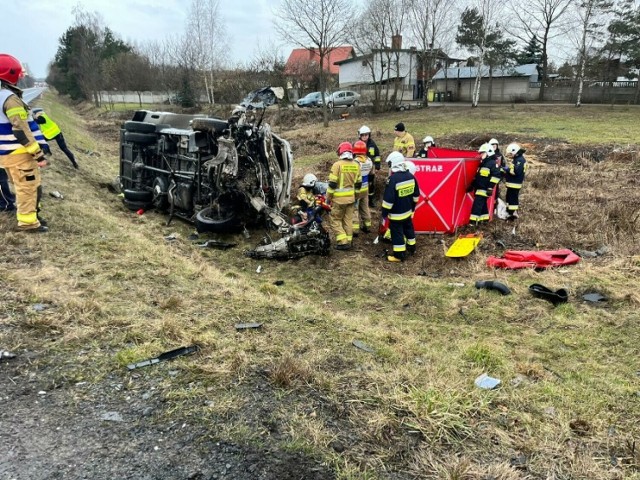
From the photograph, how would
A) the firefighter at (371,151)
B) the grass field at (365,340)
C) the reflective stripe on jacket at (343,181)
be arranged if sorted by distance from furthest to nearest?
the firefighter at (371,151) → the reflective stripe on jacket at (343,181) → the grass field at (365,340)

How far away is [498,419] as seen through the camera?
271 cm

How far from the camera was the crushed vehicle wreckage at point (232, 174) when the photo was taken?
6.73 meters

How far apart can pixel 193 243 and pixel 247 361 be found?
4.58m

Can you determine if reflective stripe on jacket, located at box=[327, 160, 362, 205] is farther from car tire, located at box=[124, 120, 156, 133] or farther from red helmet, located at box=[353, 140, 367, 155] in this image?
car tire, located at box=[124, 120, 156, 133]

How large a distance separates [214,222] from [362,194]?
247 cm

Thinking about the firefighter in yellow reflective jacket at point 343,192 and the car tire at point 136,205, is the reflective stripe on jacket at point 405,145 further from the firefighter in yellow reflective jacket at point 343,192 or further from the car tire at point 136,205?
the car tire at point 136,205

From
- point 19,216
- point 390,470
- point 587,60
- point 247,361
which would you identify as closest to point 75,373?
point 247,361

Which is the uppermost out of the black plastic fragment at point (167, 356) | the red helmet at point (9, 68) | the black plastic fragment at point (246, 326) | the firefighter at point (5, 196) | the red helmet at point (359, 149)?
the red helmet at point (9, 68)

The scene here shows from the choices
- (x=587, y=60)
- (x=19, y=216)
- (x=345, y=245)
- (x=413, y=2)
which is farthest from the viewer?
(x=587, y=60)

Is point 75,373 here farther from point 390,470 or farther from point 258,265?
point 258,265

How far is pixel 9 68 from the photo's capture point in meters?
5.14

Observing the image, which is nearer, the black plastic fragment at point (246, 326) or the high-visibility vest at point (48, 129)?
the black plastic fragment at point (246, 326)

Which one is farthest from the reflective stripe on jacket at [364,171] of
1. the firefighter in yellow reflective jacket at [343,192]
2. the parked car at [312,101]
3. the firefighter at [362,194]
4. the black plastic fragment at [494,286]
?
the parked car at [312,101]

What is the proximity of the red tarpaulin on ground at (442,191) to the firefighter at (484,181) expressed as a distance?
0.54 ft
